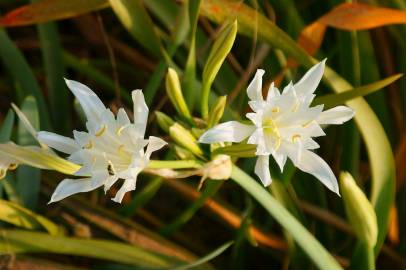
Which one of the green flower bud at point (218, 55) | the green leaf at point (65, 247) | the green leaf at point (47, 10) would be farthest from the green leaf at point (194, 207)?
the green leaf at point (47, 10)

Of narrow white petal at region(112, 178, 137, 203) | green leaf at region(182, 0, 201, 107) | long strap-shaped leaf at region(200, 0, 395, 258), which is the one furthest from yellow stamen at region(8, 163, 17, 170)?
long strap-shaped leaf at region(200, 0, 395, 258)

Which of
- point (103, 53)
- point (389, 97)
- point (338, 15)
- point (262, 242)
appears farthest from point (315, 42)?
point (103, 53)

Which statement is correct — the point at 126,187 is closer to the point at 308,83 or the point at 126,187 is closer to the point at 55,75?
the point at 308,83

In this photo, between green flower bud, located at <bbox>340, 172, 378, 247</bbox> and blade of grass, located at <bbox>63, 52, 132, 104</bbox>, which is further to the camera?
blade of grass, located at <bbox>63, 52, 132, 104</bbox>

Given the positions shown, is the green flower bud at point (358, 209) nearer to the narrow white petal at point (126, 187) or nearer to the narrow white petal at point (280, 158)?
the narrow white petal at point (280, 158)

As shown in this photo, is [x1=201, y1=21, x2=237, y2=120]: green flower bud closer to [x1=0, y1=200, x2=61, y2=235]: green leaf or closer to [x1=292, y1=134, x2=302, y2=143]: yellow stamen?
[x1=292, y1=134, x2=302, y2=143]: yellow stamen

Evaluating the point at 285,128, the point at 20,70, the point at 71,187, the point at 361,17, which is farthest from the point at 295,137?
the point at 20,70

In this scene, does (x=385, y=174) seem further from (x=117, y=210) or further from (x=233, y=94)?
(x=117, y=210)
